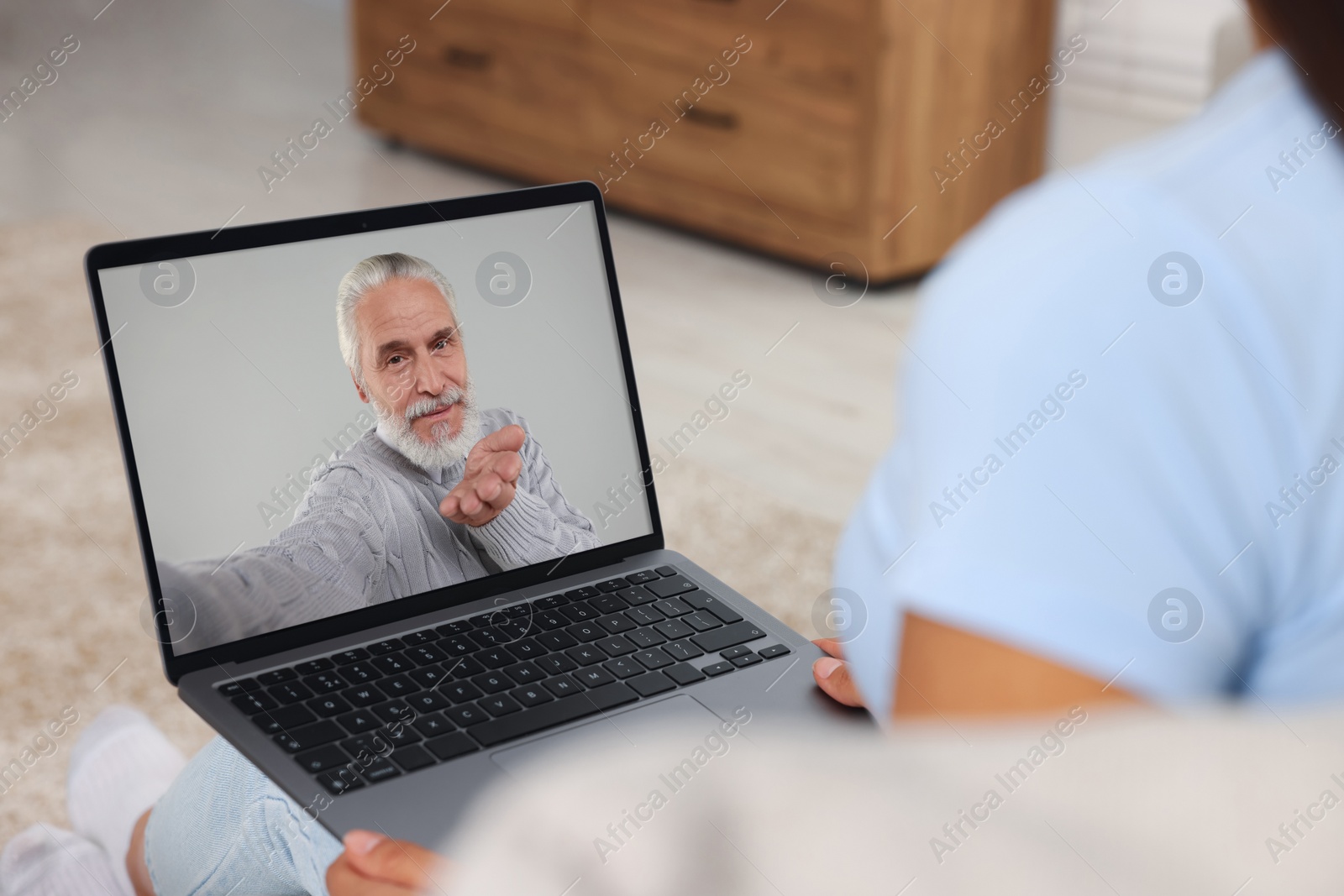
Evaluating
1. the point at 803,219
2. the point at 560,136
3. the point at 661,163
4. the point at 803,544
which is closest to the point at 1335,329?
the point at 803,544

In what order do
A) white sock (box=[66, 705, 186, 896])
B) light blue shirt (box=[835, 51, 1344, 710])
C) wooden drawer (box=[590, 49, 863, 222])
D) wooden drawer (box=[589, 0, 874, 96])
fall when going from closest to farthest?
light blue shirt (box=[835, 51, 1344, 710]) < white sock (box=[66, 705, 186, 896]) < wooden drawer (box=[589, 0, 874, 96]) < wooden drawer (box=[590, 49, 863, 222])

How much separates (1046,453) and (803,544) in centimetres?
162

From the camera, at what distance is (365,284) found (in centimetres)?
82

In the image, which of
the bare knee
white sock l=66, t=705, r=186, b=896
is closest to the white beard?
the bare knee

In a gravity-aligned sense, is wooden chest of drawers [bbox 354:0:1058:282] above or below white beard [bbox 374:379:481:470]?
above

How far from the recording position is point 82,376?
7.70ft

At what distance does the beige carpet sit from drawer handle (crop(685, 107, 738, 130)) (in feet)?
3.76

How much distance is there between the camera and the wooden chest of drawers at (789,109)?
2760mm

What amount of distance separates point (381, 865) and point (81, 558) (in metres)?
1.38

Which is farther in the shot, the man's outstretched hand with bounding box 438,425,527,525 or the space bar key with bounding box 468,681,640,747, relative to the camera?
the man's outstretched hand with bounding box 438,425,527,525

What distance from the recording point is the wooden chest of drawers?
109 inches

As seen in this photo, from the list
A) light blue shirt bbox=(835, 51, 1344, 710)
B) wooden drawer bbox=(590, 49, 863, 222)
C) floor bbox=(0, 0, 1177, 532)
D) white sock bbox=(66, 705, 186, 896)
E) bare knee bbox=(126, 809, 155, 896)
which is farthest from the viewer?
wooden drawer bbox=(590, 49, 863, 222)

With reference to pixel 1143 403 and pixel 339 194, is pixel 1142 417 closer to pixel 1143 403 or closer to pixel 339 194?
pixel 1143 403

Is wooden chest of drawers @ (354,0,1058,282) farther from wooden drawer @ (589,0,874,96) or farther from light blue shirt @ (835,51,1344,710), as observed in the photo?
light blue shirt @ (835,51,1344,710)
